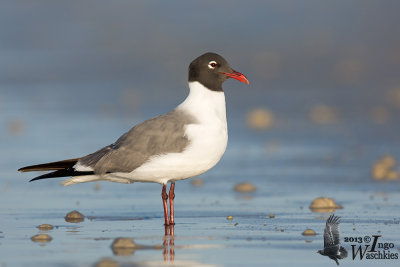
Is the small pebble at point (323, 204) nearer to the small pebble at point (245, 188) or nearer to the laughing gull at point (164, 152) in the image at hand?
the laughing gull at point (164, 152)

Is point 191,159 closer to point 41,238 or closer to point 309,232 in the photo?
point 309,232

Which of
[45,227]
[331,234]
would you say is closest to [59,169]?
[45,227]

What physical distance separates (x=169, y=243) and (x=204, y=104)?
5.70ft

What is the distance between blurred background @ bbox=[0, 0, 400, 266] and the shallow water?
2 centimetres

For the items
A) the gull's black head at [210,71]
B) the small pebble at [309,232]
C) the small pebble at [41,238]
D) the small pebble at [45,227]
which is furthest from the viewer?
the gull's black head at [210,71]

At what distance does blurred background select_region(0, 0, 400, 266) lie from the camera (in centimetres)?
841

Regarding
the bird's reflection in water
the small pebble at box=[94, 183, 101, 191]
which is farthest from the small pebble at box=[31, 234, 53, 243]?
the small pebble at box=[94, 183, 101, 191]

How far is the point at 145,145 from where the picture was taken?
855 centimetres

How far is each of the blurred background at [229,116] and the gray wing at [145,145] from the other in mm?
479

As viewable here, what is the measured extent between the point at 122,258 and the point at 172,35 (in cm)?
2469

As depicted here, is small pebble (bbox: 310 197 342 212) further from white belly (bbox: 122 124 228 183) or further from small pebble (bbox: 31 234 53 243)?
small pebble (bbox: 31 234 53 243)

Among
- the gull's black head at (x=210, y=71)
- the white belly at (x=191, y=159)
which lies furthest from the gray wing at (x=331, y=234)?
the gull's black head at (x=210, y=71)

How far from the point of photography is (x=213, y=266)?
6.62m

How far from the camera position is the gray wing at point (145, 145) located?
27.9 ft
